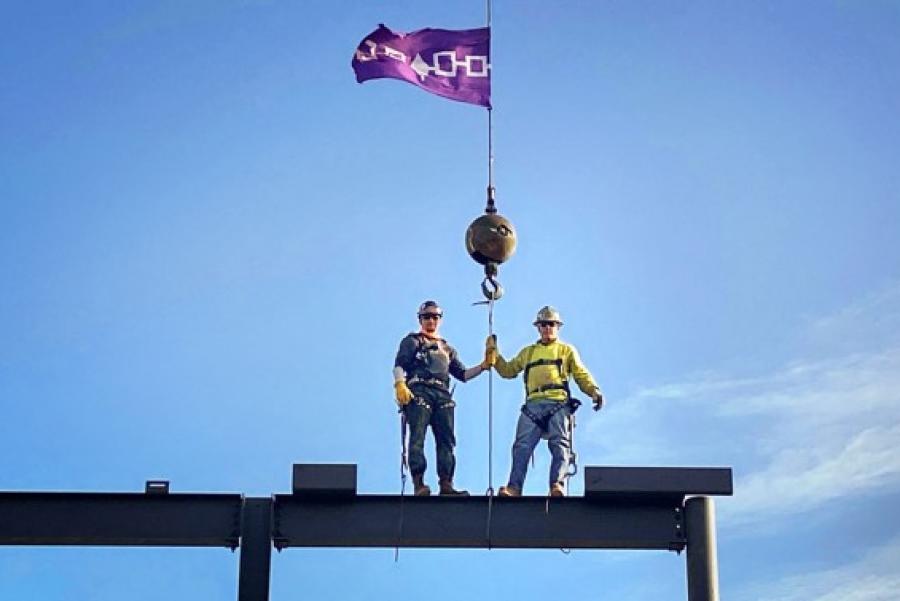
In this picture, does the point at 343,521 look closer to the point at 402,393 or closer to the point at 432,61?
the point at 402,393

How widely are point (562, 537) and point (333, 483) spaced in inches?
81.0

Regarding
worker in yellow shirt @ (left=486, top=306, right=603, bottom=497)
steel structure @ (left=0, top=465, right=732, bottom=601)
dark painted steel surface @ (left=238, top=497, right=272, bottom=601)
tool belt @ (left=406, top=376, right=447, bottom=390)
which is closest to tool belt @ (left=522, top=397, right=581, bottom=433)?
worker in yellow shirt @ (left=486, top=306, right=603, bottom=497)

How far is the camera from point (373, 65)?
23.3 meters

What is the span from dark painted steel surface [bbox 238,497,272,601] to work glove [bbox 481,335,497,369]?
110 inches

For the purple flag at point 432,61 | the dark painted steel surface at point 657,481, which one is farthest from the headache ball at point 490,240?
the dark painted steel surface at point 657,481

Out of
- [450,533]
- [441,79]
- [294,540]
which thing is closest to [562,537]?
[450,533]

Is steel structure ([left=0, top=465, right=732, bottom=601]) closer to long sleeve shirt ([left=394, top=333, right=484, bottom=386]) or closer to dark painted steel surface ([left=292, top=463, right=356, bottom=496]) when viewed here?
dark painted steel surface ([left=292, top=463, right=356, bottom=496])

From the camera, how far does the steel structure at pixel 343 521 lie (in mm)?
20469

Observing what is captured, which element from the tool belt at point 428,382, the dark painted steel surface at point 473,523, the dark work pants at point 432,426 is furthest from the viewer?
the tool belt at point 428,382

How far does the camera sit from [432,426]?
71.5 ft

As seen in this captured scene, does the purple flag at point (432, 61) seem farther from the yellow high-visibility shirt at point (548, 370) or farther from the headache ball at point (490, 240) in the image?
the yellow high-visibility shirt at point (548, 370)

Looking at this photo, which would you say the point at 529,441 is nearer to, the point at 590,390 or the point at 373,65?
the point at 590,390

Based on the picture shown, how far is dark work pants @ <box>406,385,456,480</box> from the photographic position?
21.5 m

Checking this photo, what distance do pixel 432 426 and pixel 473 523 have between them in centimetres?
142
